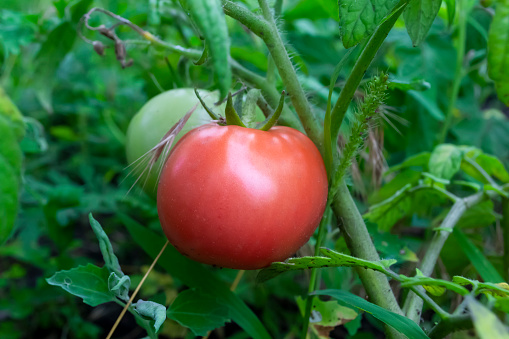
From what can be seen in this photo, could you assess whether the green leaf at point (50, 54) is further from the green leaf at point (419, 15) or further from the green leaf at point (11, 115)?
the green leaf at point (419, 15)

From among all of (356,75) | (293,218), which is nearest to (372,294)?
(293,218)

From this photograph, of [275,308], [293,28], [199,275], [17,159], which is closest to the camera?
[17,159]

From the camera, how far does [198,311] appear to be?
24.5 inches

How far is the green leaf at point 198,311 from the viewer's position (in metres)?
0.59

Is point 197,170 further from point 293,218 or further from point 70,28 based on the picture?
point 70,28

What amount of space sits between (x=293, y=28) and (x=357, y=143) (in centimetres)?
100

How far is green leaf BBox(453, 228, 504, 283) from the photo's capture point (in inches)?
28.0

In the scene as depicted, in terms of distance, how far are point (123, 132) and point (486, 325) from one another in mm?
1376

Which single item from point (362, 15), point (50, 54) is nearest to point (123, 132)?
point (50, 54)

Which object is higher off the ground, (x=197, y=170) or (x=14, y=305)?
(x=197, y=170)

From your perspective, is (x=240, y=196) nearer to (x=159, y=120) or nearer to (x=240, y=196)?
(x=240, y=196)

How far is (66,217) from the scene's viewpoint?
39.9 inches

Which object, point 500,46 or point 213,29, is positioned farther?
point 500,46

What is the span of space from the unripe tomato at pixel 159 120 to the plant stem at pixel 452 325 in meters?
0.42
